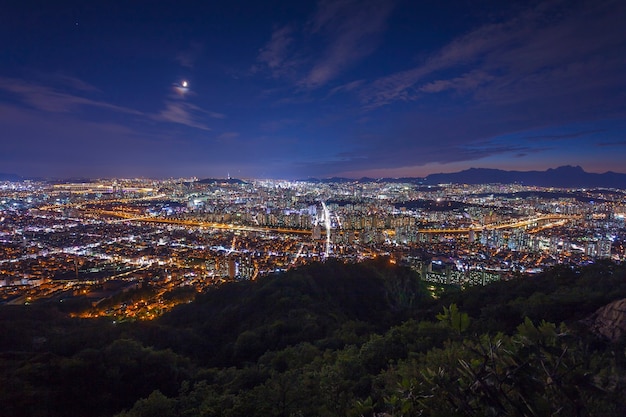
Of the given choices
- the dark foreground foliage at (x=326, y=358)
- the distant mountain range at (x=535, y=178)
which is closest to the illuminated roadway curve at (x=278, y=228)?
the dark foreground foliage at (x=326, y=358)

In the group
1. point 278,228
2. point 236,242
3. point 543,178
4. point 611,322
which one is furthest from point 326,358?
point 543,178

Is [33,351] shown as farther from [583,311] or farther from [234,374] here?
[583,311]

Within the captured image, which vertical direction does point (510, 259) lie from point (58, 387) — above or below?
below

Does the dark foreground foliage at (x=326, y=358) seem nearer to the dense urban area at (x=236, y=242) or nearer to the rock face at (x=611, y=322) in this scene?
the rock face at (x=611, y=322)

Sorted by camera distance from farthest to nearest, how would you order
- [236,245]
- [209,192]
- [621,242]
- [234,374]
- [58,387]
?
[209,192], [236,245], [621,242], [234,374], [58,387]

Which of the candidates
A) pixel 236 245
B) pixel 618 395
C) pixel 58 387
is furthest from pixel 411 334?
pixel 236 245

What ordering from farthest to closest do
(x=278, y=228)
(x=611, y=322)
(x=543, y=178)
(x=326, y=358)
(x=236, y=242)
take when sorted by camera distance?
(x=543, y=178), (x=278, y=228), (x=236, y=242), (x=326, y=358), (x=611, y=322)

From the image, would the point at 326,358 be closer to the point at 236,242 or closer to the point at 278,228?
the point at 236,242
